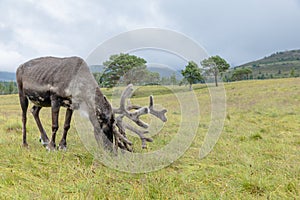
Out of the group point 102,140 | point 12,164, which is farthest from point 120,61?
point 12,164

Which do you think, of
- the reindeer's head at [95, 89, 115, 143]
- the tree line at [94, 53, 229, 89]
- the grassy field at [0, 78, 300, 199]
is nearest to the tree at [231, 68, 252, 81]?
the tree line at [94, 53, 229, 89]

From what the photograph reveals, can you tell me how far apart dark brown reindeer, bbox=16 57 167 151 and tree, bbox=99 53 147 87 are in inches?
28.6

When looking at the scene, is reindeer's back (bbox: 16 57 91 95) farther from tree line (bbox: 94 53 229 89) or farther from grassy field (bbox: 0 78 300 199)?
grassy field (bbox: 0 78 300 199)

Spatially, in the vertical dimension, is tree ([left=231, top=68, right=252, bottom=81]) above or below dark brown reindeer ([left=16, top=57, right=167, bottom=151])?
above

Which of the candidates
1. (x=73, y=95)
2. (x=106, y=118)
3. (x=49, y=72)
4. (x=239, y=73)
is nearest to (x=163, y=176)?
(x=106, y=118)

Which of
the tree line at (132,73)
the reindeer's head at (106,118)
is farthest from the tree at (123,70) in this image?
the reindeer's head at (106,118)

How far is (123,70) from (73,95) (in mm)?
1801

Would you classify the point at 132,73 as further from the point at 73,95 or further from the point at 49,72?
the point at 49,72

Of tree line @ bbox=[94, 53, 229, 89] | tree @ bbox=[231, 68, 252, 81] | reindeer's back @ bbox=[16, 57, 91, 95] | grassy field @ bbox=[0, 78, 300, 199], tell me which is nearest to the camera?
grassy field @ bbox=[0, 78, 300, 199]

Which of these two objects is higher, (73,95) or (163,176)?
(73,95)

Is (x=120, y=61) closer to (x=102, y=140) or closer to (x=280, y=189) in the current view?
(x=102, y=140)

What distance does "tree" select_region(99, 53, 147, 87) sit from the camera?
6689 millimetres

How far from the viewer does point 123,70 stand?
7445mm

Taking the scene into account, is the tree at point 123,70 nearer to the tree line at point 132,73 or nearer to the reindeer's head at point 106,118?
the tree line at point 132,73
